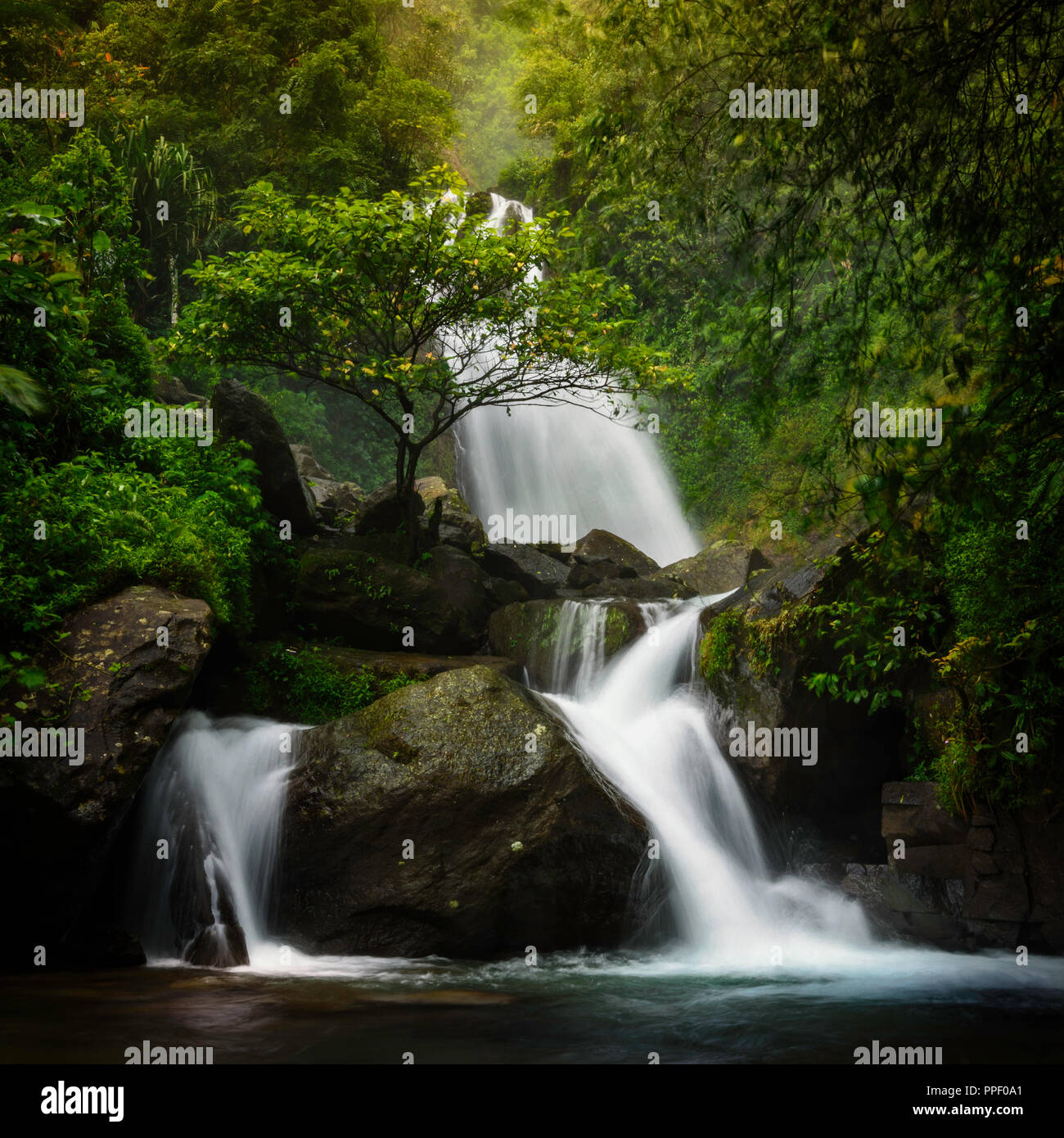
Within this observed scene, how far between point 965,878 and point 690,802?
2.59m

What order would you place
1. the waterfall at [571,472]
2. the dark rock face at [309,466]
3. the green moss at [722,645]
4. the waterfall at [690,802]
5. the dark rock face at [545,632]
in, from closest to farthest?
the waterfall at [690,802]
the green moss at [722,645]
the dark rock face at [545,632]
the dark rock face at [309,466]
the waterfall at [571,472]

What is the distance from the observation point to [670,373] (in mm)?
11961

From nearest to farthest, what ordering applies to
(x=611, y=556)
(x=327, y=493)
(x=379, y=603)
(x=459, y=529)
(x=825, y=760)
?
(x=825, y=760) < (x=379, y=603) < (x=459, y=529) < (x=611, y=556) < (x=327, y=493)

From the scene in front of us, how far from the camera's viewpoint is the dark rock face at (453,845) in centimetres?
717

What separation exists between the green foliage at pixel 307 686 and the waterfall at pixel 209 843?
1335mm

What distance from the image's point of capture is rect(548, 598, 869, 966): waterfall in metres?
7.99

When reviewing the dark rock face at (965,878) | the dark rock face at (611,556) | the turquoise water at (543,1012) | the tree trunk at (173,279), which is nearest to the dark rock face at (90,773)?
the turquoise water at (543,1012)

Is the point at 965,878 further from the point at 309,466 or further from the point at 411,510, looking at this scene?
the point at 309,466

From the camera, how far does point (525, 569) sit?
14.2m

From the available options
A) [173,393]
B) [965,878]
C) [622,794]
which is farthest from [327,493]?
[965,878]

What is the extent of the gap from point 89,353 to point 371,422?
15.5 meters

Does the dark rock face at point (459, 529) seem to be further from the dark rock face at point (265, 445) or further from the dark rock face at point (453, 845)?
the dark rock face at point (453, 845)

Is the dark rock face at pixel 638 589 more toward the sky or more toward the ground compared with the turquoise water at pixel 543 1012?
more toward the sky
